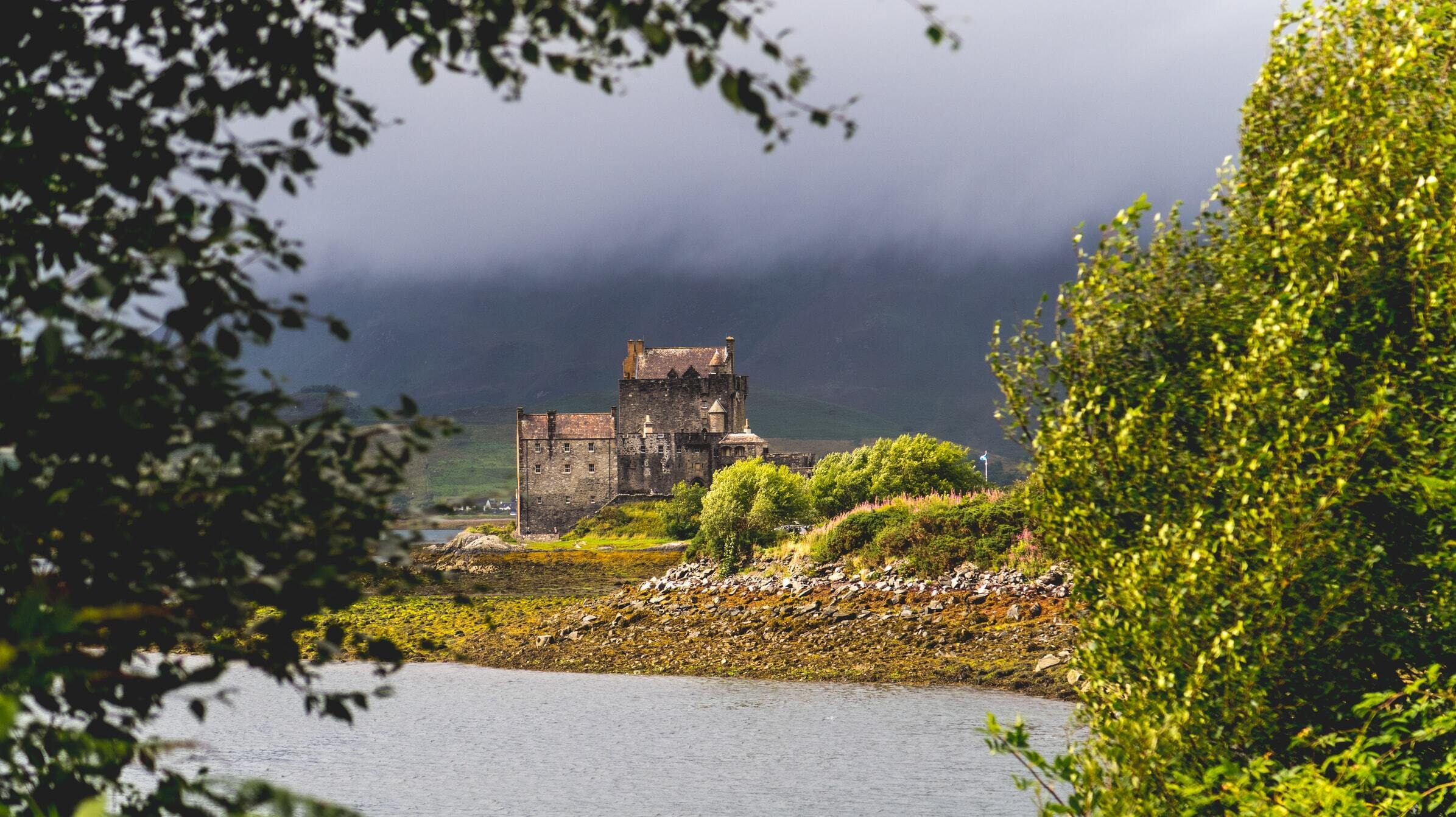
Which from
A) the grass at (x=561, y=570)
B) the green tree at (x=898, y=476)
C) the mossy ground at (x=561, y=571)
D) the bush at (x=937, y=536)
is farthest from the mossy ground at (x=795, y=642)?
the green tree at (x=898, y=476)

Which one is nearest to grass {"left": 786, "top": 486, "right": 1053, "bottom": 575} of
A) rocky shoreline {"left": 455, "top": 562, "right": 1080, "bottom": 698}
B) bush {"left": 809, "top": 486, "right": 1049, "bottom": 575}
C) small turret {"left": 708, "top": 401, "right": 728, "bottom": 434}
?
bush {"left": 809, "top": 486, "right": 1049, "bottom": 575}

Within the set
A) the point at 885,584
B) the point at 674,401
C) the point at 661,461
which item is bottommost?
the point at 885,584

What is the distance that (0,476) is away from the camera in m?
4.39

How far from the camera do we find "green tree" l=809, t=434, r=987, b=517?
6538cm

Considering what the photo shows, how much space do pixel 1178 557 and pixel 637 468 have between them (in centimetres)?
11206

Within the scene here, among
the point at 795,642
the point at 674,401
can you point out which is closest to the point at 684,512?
the point at 674,401

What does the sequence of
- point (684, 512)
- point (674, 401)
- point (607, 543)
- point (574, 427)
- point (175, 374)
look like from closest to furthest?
1. point (175, 374)
2. point (684, 512)
3. point (607, 543)
4. point (674, 401)
5. point (574, 427)

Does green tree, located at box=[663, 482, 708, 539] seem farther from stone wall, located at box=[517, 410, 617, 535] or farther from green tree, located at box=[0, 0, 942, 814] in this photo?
green tree, located at box=[0, 0, 942, 814]

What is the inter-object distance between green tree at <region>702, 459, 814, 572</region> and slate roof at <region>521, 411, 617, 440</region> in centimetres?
6272

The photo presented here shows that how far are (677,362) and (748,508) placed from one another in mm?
65908

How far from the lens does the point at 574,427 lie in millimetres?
129750

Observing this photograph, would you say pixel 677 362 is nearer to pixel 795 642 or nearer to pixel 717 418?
pixel 717 418

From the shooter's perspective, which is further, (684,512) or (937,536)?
(684,512)

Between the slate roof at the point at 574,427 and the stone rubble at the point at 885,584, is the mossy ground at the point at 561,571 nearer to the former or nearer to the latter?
the stone rubble at the point at 885,584
